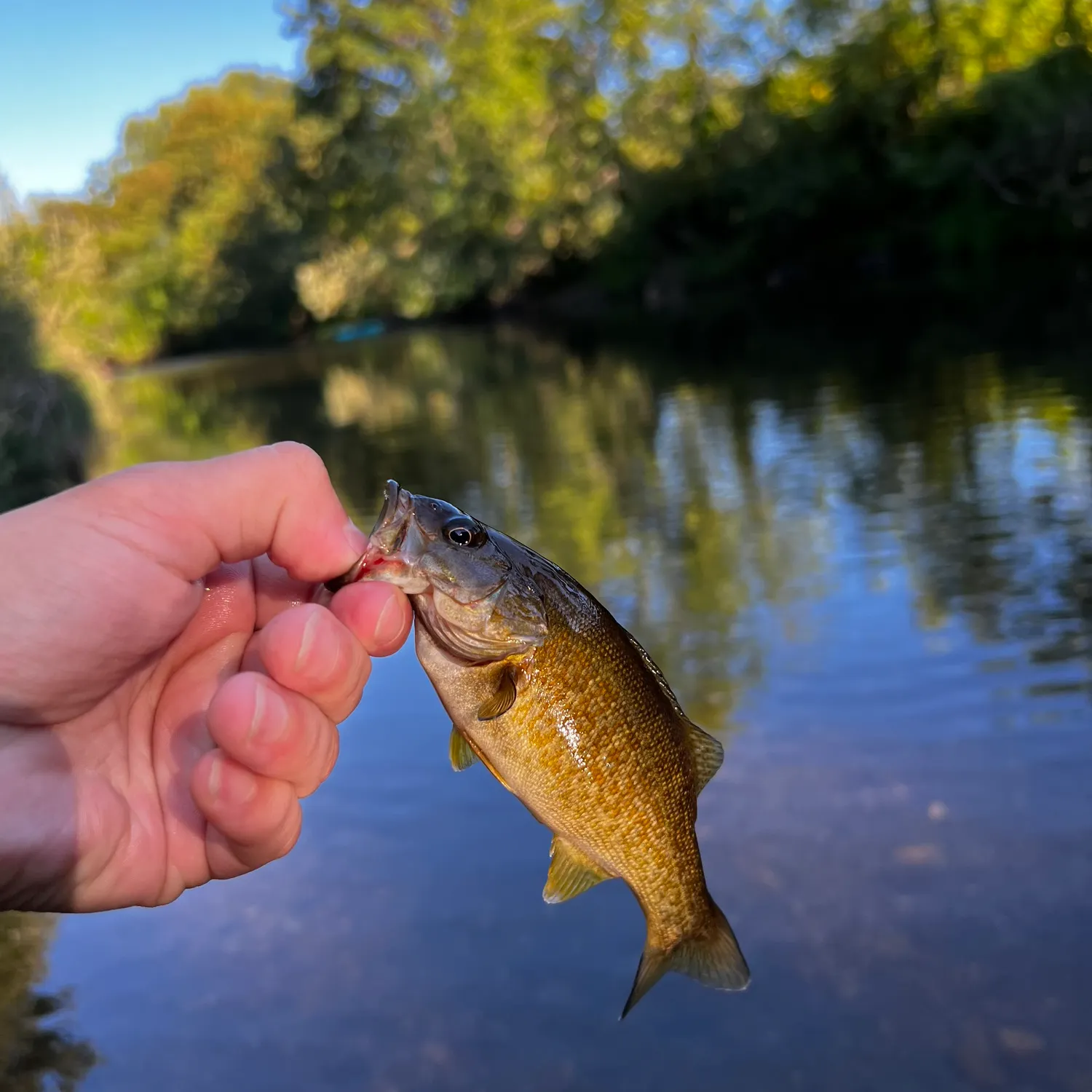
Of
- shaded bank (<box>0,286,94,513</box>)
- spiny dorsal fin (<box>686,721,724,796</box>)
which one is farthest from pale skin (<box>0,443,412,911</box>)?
shaded bank (<box>0,286,94,513</box>)

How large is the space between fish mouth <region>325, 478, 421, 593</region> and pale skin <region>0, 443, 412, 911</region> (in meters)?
0.05

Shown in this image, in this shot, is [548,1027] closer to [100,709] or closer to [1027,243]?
[100,709]

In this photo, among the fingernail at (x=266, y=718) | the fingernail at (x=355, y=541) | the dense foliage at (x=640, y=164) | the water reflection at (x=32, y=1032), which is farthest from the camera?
the dense foliage at (x=640, y=164)

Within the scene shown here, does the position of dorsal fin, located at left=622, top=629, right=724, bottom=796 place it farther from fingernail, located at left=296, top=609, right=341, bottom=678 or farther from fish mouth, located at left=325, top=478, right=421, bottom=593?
fingernail, located at left=296, top=609, right=341, bottom=678

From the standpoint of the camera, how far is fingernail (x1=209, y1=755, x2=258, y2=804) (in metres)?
2.63

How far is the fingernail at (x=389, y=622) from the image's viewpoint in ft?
8.62

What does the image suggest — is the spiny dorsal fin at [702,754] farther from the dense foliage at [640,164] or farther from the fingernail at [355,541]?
the dense foliage at [640,164]

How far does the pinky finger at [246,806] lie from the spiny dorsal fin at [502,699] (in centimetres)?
51

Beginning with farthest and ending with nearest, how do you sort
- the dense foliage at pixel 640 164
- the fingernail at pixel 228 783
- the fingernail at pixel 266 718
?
the dense foliage at pixel 640 164 → the fingernail at pixel 228 783 → the fingernail at pixel 266 718

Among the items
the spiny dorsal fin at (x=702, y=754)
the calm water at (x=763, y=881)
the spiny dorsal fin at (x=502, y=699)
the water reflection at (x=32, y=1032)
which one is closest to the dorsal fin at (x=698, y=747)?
the spiny dorsal fin at (x=702, y=754)

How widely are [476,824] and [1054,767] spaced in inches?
132

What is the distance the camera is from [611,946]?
5609mm

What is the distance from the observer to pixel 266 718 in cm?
250

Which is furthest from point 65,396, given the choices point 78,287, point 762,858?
point 762,858
